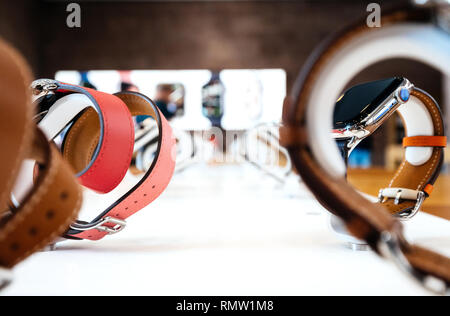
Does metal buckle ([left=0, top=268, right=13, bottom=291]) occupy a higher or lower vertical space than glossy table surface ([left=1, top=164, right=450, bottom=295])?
higher

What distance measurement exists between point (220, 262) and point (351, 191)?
0.14 m

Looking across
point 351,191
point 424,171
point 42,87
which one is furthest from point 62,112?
point 424,171

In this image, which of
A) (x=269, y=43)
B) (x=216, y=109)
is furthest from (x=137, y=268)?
(x=269, y=43)

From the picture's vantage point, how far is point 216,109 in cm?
419

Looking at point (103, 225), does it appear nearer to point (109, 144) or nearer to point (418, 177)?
point (109, 144)

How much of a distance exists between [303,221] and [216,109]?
3.71 meters

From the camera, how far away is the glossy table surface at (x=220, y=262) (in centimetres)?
26

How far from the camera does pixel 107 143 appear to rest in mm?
343

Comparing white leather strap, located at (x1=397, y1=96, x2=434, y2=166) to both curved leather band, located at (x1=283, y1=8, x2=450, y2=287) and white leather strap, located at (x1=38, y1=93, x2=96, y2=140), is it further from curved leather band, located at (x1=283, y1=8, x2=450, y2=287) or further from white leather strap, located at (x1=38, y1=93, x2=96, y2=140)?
white leather strap, located at (x1=38, y1=93, x2=96, y2=140)

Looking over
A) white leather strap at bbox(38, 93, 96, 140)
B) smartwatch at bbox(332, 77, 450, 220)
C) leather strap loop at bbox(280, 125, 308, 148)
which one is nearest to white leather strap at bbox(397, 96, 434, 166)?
smartwatch at bbox(332, 77, 450, 220)

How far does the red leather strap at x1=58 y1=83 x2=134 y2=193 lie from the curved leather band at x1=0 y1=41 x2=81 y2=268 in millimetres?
107

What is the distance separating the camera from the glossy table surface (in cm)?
26

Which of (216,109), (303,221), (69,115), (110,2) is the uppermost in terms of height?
(110,2)
